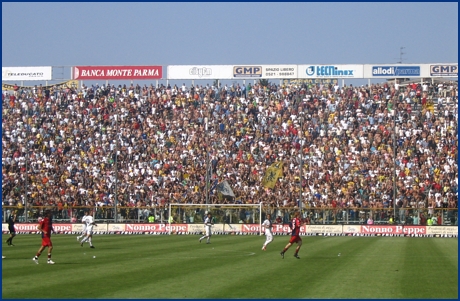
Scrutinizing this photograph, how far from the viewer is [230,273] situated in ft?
80.8

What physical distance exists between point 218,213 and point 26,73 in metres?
31.4

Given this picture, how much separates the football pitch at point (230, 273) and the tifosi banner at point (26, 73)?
42.3 meters

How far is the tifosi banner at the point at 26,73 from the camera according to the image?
7725cm

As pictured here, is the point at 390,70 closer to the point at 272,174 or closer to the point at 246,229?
the point at 272,174

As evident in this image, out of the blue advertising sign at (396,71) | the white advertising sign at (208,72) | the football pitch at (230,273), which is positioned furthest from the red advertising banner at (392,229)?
the white advertising sign at (208,72)

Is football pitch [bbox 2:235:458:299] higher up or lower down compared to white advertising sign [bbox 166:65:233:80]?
lower down

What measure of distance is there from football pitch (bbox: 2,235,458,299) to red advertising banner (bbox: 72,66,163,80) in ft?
129

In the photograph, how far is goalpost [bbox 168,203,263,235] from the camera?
56.4m

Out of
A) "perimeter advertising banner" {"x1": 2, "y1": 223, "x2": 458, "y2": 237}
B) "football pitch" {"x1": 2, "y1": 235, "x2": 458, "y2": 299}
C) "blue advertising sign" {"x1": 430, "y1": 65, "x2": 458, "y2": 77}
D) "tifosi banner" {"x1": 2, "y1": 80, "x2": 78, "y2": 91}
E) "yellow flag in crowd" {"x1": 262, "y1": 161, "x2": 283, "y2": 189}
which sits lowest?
"football pitch" {"x1": 2, "y1": 235, "x2": 458, "y2": 299}

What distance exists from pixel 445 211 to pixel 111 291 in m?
39.0

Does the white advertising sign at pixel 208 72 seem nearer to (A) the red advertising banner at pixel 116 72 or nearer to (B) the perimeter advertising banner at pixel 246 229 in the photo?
(A) the red advertising banner at pixel 116 72

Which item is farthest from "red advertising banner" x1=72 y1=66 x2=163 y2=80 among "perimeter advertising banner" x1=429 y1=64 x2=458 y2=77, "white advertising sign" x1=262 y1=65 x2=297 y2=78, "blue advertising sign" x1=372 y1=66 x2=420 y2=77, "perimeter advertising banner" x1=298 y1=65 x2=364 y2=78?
"perimeter advertising banner" x1=429 y1=64 x2=458 y2=77

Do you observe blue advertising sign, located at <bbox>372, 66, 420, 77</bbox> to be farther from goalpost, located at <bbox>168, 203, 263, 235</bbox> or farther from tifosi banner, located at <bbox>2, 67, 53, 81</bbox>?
tifosi banner, located at <bbox>2, 67, 53, 81</bbox>

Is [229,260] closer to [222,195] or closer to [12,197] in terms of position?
[222,195]
